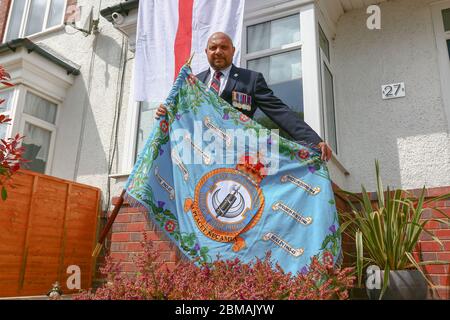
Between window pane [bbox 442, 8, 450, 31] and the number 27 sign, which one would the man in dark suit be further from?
window pane [bbox 442, 8, 450, 31]

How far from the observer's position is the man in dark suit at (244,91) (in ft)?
11.2

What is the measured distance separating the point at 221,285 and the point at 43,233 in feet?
9.91

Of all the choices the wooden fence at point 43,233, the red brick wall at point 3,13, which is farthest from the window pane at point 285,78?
the red brick wall at point 3,13

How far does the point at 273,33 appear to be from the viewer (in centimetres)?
466

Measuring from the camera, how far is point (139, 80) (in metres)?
4.68

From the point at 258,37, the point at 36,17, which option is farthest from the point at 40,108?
the point at 258,37

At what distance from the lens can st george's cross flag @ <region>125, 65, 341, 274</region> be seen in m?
3.07

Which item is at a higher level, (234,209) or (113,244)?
(234,209)

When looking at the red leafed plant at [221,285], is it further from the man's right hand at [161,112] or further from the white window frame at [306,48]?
the white window frame at [306,48]

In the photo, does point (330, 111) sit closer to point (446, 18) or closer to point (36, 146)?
point (446, 18)

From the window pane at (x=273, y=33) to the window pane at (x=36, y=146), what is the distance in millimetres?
3510

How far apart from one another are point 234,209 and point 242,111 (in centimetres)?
96
